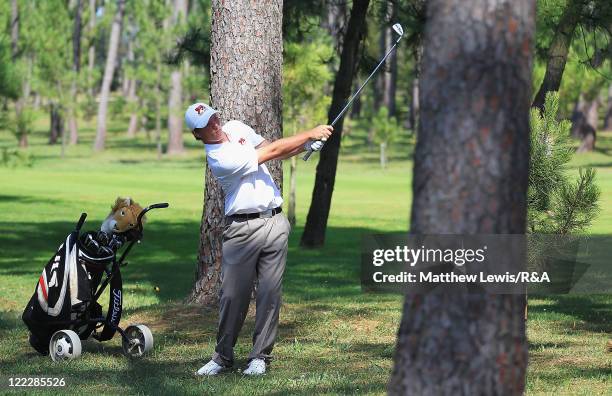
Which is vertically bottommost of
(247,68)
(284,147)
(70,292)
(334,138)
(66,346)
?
(66,346)

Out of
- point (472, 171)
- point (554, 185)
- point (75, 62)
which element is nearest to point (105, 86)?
point (75, 62)

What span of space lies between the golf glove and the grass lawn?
1401 mm

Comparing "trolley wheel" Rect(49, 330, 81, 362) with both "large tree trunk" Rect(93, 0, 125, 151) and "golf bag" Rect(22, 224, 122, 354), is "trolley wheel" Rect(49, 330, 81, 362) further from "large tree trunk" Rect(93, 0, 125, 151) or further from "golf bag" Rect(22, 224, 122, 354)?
"large tree trunk" Rect(93, 0, 125, 151)

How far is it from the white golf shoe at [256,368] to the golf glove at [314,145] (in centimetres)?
139

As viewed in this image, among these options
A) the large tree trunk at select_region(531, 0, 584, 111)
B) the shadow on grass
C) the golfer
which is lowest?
the shadow on grass

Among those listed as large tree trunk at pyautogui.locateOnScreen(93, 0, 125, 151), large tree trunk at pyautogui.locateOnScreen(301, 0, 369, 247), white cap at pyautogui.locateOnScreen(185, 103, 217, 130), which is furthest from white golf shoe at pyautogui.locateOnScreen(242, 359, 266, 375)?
large tree trunk at pyautogui.locateOnScreen(93, 0, 125, 151)

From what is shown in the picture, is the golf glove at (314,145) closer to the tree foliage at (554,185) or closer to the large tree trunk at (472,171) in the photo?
the large tree trunk at (472,171)

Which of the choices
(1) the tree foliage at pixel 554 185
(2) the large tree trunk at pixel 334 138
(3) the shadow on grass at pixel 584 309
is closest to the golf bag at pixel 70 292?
(1) the tree foliage at pixel 554 185

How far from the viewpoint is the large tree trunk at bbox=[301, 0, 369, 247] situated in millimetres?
18172

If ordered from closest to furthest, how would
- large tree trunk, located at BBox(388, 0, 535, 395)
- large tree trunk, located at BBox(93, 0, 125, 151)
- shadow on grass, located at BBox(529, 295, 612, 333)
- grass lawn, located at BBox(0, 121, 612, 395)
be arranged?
large tree trunk, located at BBox(388, 0, 535, 395) → grass lawn, located at BBox(0, 121, 612, 395) → shadow on grass, located at BBox(529, 295, 612, 333) → large tree trunk, located at BBox(93, 0, 125, 151)

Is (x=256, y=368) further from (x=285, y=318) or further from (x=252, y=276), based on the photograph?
(x=285, y=318)

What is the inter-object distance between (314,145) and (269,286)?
3.14ft

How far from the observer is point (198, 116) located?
761cm

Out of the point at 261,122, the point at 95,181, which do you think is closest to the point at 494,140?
the point at 261,122
